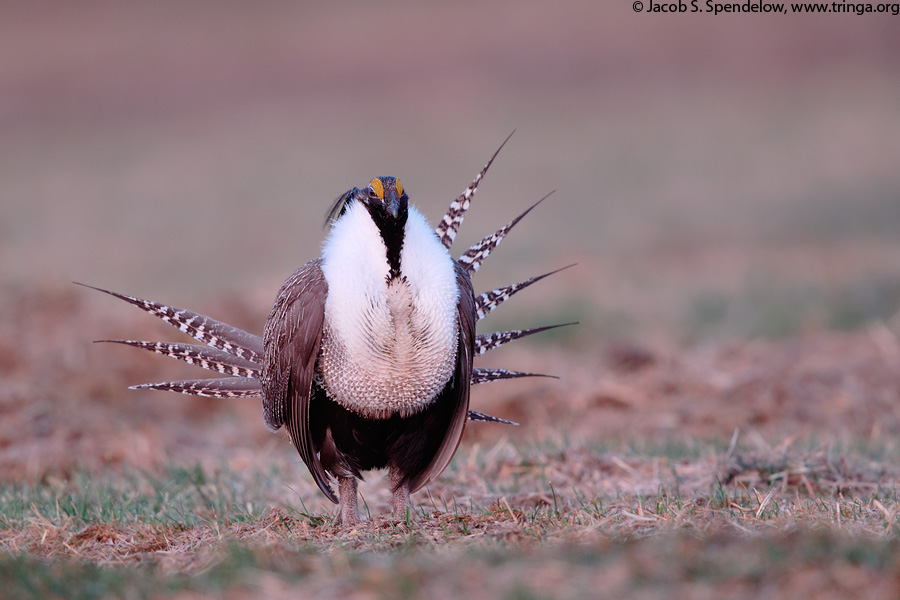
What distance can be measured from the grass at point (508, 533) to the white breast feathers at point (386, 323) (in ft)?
1.41

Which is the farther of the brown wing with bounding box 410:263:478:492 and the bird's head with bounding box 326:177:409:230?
the brown wing with bounding box 410:263:478:492

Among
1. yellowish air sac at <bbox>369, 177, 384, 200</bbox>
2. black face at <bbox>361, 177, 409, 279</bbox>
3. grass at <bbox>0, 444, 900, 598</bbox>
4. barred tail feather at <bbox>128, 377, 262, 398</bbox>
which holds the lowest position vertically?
grass at <bbox>0, 444, 900, 598</bbox>

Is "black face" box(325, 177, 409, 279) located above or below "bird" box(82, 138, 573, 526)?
above

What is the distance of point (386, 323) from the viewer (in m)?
3.75

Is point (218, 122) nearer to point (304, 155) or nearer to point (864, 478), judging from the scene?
point (304, 155)

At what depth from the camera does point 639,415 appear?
676cm

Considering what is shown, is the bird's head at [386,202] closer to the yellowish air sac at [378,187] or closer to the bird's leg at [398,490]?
the yellowish air sac at [378,187]

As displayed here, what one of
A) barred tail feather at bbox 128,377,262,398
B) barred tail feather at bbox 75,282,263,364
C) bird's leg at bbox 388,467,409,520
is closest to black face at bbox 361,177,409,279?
bird's leg at bbox 388,467,409,520

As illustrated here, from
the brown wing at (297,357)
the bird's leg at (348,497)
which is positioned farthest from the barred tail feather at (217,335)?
the bird's leg at (348,497)

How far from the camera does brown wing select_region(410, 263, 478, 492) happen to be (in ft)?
12.9

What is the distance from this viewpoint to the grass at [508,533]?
8.54ft

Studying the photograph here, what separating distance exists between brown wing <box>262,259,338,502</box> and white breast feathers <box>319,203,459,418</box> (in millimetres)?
54

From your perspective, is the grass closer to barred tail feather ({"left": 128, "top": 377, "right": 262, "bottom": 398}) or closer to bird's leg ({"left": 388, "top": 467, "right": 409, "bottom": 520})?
bird's leg ({"left": 388, "top": 467, "right": 409, "bottom": 520})

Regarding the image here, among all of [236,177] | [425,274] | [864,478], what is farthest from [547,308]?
[236,177]
